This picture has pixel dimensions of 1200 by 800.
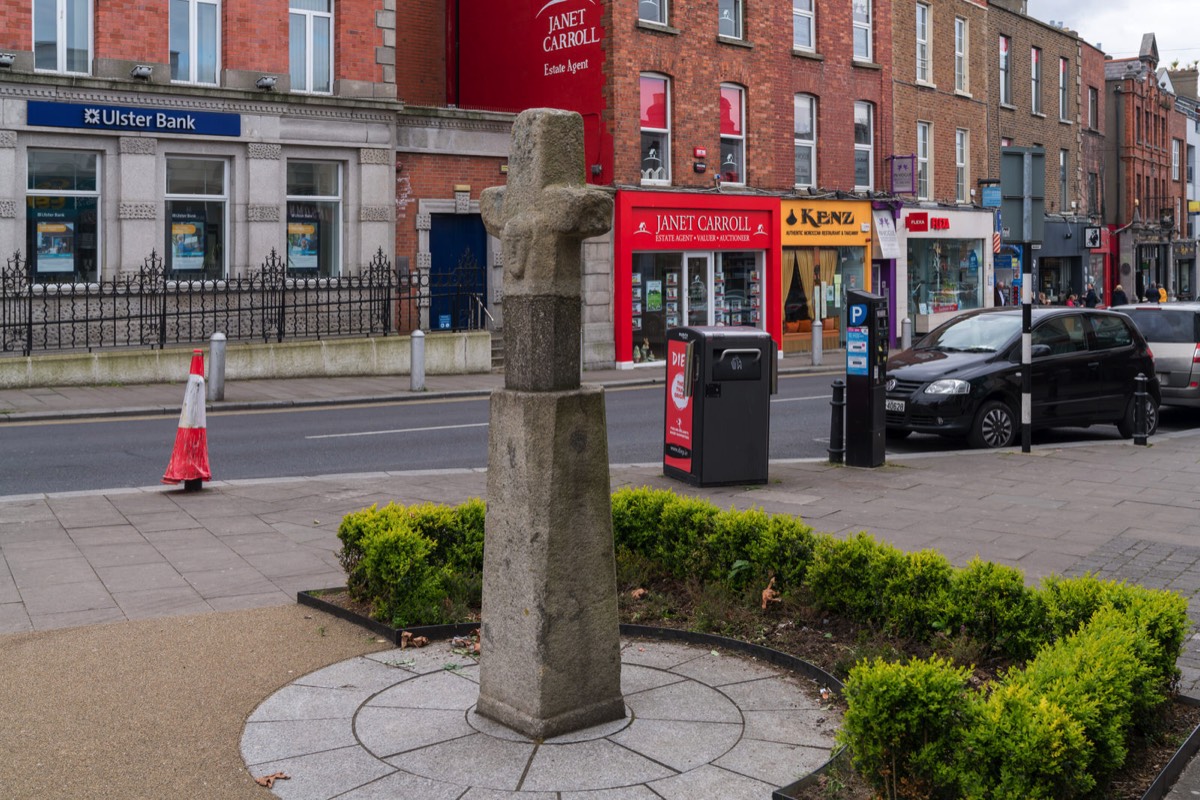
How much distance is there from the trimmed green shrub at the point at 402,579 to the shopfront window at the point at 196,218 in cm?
1754

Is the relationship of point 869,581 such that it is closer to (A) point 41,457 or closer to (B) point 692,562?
(B) point 692,562

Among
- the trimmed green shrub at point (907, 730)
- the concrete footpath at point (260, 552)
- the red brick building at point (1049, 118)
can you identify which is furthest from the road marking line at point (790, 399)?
the red brick building at point (1049, 118)

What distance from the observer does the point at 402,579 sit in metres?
6.71

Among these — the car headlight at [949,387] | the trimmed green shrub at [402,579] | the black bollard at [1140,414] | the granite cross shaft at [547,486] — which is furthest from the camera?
the black bollard at [1140,414]

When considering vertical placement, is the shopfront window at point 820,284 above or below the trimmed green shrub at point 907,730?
above

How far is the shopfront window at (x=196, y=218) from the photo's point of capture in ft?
75.5

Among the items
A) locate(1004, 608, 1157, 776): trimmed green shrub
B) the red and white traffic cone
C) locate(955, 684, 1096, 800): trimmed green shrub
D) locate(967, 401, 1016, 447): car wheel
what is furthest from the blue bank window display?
locate(955, 684, 1096, 800): trimmed green shrub

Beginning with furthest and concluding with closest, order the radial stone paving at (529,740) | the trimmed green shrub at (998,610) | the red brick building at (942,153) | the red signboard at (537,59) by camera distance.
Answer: the red brick building at (942,153) → the red signboard at (537,59) → the trimmed green shrub at (998,610) → the radial stone paving at (529,740)

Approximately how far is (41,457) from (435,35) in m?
19.6

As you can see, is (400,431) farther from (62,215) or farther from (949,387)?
(62,215)

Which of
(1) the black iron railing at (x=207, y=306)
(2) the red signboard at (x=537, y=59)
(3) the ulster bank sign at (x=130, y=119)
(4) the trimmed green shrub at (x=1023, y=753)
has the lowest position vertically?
(4) the trimmed green shrub at (x=1023, y=753)

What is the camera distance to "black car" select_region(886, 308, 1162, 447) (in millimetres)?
14484

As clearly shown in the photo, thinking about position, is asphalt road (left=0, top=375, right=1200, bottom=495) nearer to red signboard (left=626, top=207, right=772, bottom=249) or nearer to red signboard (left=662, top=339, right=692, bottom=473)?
red signboard (left=662, top=339, right=692, bottom=473)

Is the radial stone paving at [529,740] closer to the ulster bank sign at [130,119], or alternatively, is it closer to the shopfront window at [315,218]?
the ulster bank sign at [130,119]
